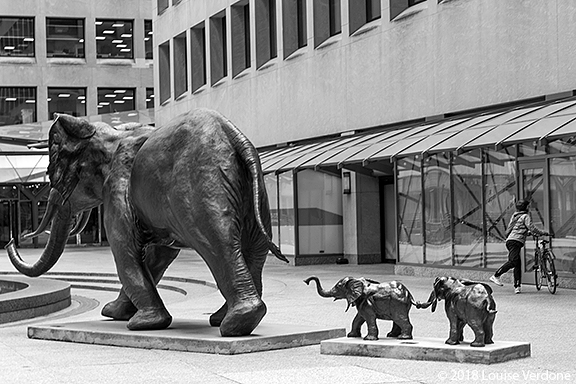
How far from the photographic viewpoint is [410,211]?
82.8 feet

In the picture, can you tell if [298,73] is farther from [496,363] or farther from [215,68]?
[496,363]

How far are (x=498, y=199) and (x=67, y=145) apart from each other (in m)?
11.6

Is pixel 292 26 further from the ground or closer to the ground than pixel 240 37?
closer to the ground

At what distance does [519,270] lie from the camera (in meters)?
19.1

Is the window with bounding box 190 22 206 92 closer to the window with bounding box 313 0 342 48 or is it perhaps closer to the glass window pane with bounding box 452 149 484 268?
the window with bounding box 313 0 342 48

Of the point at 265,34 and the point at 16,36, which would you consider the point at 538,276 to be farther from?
the point at 16,36

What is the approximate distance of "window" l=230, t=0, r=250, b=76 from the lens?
1425 inches

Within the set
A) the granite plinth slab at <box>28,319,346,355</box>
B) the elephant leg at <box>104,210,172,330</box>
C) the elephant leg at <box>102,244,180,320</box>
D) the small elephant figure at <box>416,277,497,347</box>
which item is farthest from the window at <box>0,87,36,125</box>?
the small elephant figure at <box>416,277,497,347</box>

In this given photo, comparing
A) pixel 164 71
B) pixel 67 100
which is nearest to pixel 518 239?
pixel 164 71

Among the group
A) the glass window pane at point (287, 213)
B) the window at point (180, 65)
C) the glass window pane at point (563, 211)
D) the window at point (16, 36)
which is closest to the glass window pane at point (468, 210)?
the glass window pane at point (563, 211)

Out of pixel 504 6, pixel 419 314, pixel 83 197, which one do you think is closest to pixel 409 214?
pixel 504 6

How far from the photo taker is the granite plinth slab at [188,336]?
1041 centimetres

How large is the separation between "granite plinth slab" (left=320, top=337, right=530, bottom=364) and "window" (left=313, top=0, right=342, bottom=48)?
21.1m

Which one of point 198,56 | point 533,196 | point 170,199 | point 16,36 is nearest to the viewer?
point 170,199
